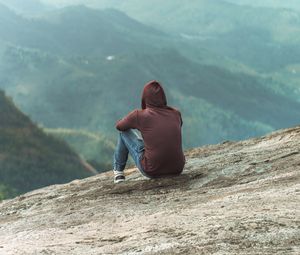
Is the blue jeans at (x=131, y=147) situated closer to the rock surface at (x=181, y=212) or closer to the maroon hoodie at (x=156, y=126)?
the maroon hoodie at (x=156, y=126)

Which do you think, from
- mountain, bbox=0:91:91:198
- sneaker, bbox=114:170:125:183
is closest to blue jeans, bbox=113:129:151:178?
sneaker, bbox=114:170:125:183

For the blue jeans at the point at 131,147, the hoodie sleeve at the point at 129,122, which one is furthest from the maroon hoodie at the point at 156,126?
the blue jeans at the point at 131,147

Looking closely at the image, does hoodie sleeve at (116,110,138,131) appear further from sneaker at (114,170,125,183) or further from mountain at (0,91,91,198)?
mountain at (0,91,91,198)

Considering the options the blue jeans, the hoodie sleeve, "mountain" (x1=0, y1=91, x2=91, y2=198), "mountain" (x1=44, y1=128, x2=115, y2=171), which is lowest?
"mountain" (x1=44, y1=128, x2=115, y2=171)

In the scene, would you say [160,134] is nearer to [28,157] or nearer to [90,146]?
[28,157]

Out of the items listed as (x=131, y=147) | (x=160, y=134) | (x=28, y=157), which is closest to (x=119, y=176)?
(x=131, y=147)

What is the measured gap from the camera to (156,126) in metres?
10.2

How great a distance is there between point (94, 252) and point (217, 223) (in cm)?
149

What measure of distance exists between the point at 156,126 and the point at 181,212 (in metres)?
2.35

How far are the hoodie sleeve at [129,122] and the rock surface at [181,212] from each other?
1204 millimetres

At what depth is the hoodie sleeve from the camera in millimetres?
10336

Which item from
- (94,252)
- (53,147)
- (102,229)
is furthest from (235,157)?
(53,147)

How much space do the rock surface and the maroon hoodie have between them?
612 mm

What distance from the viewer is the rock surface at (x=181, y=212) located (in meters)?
6.61
